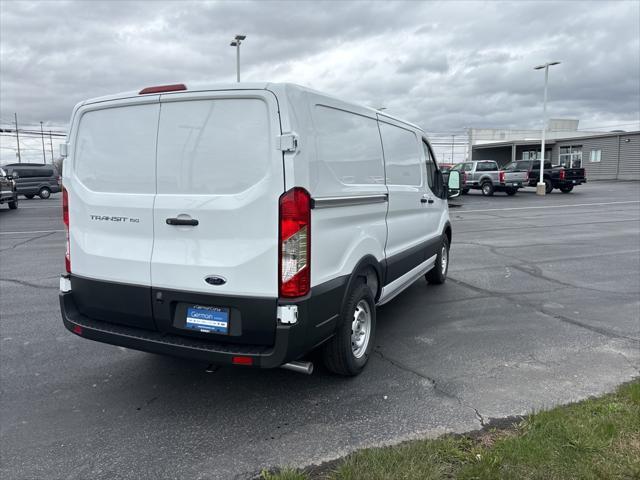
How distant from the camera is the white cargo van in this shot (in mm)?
3199

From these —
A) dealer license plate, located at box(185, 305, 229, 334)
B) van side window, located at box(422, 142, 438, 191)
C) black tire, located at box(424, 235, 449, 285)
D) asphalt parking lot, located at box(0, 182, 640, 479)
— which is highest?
van side window, located at box(422, 142, 438, 191)

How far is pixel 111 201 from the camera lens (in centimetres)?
368

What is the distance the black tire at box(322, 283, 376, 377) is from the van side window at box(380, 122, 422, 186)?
127 centimetres

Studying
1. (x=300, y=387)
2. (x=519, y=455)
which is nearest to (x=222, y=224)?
(x=300, y=387)

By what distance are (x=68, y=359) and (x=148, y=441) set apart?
1.77 metres

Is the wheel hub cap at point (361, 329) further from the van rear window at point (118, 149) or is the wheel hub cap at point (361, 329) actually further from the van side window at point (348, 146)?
the van rear window at point (118, 149)

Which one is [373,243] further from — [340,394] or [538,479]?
[538,479]

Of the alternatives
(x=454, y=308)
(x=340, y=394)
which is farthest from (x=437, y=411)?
(x=454, y=308)

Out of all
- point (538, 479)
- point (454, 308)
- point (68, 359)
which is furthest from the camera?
point (454, 308)

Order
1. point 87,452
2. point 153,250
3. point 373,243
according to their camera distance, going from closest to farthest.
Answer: point 87,452 < point 153,250 < point 373,243

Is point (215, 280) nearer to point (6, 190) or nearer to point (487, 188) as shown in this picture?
point (6, 190)

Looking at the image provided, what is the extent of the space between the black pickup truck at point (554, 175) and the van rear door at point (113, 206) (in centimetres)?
3021

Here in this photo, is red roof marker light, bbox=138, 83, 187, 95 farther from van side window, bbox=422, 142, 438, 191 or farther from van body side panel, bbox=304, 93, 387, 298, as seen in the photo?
van side window, bbox=422, 142, 438, 191

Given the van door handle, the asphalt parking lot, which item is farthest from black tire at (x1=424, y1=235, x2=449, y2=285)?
the van door handle
